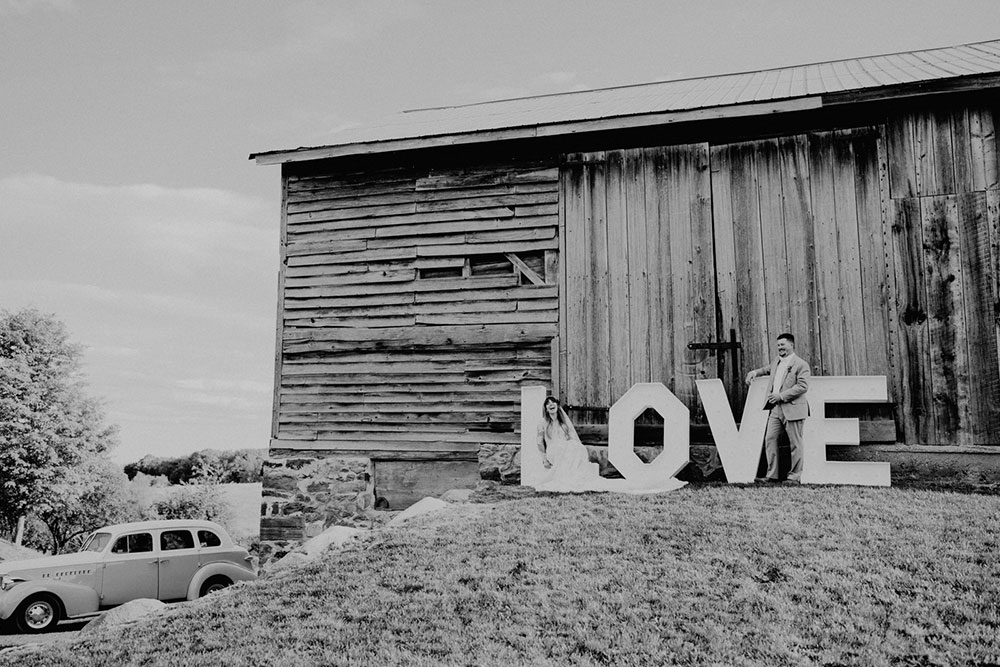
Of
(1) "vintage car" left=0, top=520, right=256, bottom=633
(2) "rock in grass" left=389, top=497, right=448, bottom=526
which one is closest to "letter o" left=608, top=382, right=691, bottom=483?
(2) "rock in grass" left=389, top=497, right=448, bottom=526

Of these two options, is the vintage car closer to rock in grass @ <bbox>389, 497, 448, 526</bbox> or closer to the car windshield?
the car windshield

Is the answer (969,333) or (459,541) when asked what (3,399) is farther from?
(969,333)

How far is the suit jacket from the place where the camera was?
1103cm

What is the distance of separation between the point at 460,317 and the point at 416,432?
79.6 inches

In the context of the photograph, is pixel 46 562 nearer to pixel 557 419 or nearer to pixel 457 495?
pixel 457 495

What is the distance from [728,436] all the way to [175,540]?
8856mm

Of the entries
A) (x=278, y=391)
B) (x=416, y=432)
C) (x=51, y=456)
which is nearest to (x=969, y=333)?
(x=416, y=432)

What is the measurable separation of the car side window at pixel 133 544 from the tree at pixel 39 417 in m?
16.2

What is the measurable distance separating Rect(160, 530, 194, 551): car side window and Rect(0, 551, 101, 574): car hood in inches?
39.0

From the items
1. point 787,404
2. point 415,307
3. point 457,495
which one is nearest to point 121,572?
point 457,495

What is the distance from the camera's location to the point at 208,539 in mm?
13664

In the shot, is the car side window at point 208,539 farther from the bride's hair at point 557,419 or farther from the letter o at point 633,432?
the letter o at point 633,432

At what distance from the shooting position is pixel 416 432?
44.3 feet

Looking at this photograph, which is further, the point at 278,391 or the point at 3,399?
the point at 3,399
